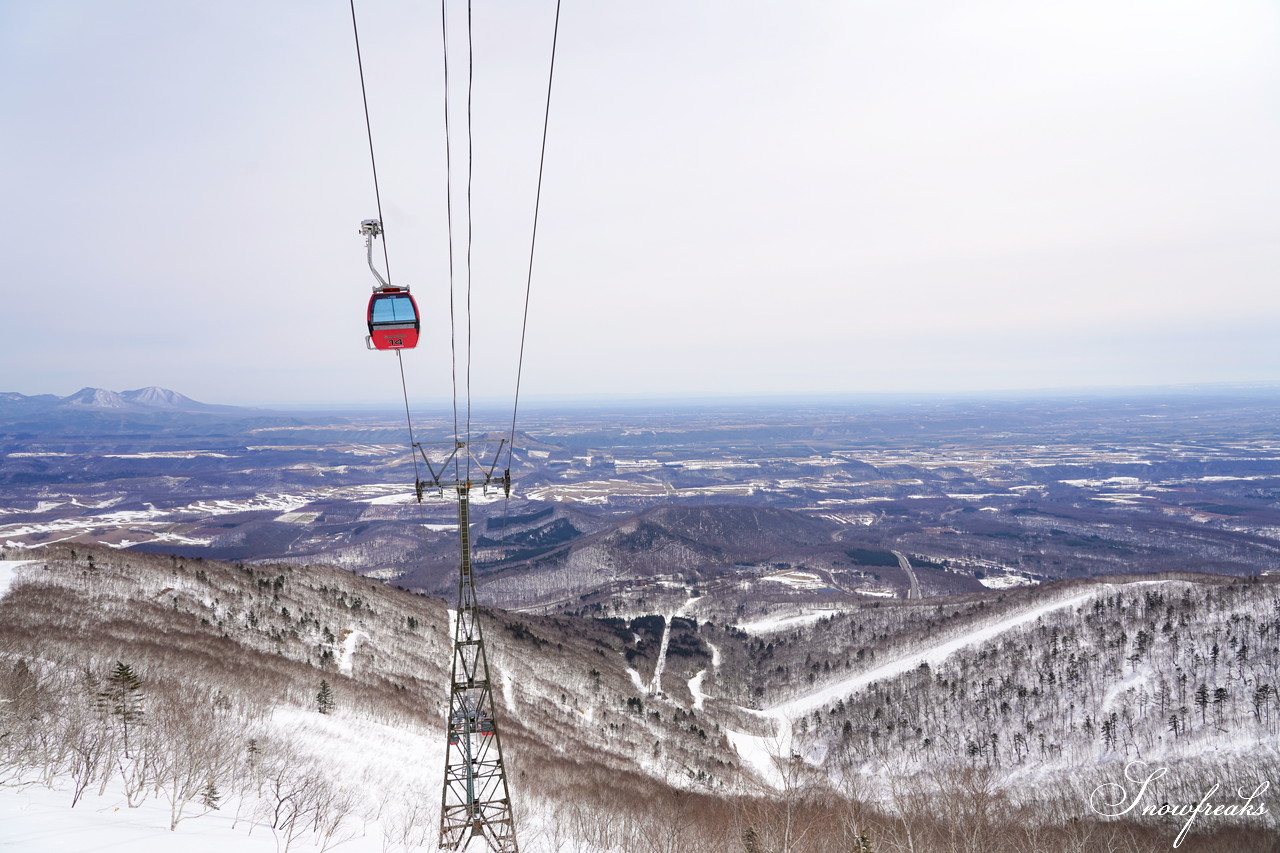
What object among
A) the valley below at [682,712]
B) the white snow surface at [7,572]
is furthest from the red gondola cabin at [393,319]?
the white snow surface at [7,572]

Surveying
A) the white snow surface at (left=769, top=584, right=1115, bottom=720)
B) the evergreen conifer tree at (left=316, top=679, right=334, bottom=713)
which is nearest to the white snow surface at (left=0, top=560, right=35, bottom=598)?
the evergreen conifer tree at (left=316, top=679, right=334, bottom=713)

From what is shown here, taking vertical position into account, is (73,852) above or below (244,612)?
above

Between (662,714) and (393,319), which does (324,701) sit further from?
(662,714)

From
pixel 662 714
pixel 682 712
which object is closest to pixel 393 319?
pixel 662 714

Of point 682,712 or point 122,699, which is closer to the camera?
point 122,699

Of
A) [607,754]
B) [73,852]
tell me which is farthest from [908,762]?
[73,852]

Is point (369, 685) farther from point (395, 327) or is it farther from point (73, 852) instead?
point (395, 327)

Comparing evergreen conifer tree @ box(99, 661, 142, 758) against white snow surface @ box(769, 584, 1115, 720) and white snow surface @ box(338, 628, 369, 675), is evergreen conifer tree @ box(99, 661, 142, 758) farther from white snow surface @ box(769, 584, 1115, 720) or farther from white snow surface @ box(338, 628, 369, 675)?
white snow surface @ box(769, 584, 1115, 720)

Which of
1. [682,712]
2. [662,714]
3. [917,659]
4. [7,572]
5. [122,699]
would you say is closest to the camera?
[122,699]
